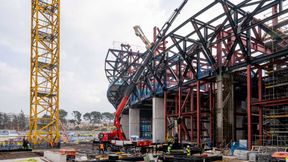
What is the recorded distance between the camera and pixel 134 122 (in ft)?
205

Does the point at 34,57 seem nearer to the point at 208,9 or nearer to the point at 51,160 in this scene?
the point at 51,160

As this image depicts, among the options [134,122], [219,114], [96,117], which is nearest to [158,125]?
[134,122]

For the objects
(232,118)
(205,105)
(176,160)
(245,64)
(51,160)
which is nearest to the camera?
(176,160)

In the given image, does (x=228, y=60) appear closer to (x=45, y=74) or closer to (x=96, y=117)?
(x=45, y=74)

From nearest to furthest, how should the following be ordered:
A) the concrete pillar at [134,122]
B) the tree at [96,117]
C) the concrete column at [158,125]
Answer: the concrete column at [158,125] < the concrete pillar at [134,122] < the tree at [96,117]

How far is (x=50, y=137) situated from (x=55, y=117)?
2960mm

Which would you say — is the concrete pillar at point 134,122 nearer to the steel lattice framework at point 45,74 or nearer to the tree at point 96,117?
the steel lattice framework at point 45,74

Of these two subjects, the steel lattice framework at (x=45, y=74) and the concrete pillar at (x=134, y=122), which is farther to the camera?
the concrete pillar at (x=134, y=122)

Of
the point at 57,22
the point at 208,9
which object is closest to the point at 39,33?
the point at 57,22

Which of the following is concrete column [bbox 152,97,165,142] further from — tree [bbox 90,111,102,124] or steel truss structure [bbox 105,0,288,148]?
tree [bbox 90,111,102,124]

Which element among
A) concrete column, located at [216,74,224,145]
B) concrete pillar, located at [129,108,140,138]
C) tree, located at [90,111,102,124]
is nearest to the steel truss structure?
concrete column, located at [216,74,224,145]

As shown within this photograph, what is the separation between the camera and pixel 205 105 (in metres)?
52.9

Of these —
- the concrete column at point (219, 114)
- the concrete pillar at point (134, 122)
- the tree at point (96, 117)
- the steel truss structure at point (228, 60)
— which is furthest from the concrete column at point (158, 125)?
the tree at point (96, 117)

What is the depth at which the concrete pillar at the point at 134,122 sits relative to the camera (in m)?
62.1
